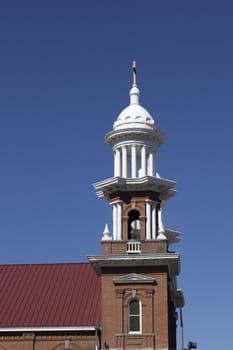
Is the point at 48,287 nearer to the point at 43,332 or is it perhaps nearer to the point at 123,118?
the point at 43,332

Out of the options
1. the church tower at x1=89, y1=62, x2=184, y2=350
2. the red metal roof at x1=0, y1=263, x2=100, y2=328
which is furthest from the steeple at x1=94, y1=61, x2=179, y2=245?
the red metal roof at x1=0, y1=263, x2=100, y2=328

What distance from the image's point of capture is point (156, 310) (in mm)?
45219

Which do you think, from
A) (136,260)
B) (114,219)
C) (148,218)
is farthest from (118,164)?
(136,260)

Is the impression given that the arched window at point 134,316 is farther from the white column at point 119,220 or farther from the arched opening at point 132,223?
the arched opening at point 132,223

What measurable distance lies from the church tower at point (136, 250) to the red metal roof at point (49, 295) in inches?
193

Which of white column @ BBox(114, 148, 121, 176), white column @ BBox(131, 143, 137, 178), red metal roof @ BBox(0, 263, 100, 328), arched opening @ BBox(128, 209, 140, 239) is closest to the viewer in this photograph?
arched opening @ BBox(128, 209, 140, 239)

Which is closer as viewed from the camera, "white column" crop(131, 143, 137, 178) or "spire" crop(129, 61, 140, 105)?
"white column" crop(131, 143, 137, 178)

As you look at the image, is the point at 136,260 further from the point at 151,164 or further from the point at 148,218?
the point at 151,164

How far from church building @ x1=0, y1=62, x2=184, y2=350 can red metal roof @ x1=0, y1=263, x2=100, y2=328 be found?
66 mm

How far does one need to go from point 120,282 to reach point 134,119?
10903 millimetres

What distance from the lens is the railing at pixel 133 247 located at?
46578 mm

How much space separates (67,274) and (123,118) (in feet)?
41.4

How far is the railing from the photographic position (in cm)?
4658

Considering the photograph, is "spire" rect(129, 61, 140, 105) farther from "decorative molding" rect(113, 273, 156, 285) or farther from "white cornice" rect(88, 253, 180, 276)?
"decorative molding" rect(113, 273, 156, 285)
